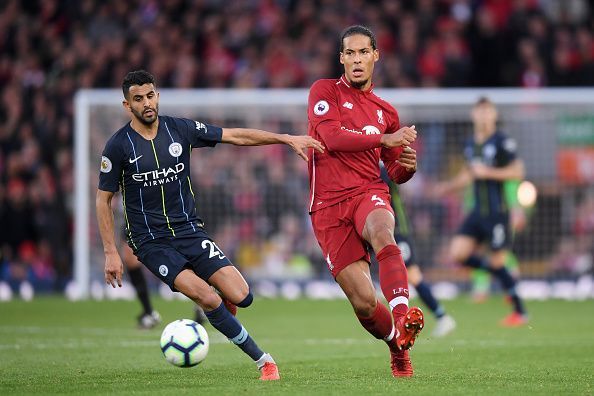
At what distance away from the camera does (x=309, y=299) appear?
19.3 metres

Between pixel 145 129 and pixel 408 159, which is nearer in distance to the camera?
pixel 408 159

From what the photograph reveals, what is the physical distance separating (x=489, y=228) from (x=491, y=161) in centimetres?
84

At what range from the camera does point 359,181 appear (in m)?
8.70

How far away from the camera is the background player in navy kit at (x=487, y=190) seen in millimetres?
14875

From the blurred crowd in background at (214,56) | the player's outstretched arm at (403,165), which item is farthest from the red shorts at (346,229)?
the blurred crowd in background at (214,56)

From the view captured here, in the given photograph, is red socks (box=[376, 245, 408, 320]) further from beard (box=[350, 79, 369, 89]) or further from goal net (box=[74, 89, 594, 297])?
goal net (box=[74, 89, 594, 297])

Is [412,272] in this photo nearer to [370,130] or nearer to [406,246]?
[406,246]

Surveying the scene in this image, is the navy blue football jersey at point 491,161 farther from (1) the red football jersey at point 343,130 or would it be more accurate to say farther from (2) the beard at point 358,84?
(2) the beard at point 358,84

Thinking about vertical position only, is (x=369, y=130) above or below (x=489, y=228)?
above

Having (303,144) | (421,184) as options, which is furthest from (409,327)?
(421,184)

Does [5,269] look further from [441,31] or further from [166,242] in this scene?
[166,242]

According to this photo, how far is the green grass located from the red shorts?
33.0 inches

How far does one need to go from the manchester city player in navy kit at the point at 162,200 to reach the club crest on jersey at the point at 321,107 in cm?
34

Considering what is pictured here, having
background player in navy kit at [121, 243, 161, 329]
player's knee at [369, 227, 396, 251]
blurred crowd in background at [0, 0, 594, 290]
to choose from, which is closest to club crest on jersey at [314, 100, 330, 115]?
player's knee at [369, 227, 396, 251]
